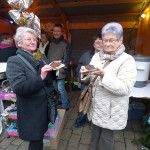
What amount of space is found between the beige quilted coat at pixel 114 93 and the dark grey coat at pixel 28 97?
660mm

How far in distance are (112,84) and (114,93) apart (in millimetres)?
130

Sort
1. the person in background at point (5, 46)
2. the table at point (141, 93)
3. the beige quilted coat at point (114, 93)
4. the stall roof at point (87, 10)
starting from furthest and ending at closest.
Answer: the stall roof at point (87, 10)
the person in background at point (5, 46)
the table at point (141, 93)
the beige quilted coat at point (114, 93)

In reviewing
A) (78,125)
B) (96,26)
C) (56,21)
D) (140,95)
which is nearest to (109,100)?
(140,95)

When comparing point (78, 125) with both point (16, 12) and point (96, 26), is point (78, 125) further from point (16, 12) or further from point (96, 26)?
point (96, 26)

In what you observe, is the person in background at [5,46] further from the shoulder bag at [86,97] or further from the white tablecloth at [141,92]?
the white tablecloth at [141,92]

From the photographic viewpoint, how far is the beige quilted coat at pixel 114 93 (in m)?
1.13

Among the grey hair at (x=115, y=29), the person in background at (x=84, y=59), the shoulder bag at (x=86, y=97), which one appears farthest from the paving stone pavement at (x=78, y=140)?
the grey hair at (x=115, y=29)

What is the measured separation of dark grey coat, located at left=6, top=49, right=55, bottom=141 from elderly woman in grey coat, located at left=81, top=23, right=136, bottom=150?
0.58 metres

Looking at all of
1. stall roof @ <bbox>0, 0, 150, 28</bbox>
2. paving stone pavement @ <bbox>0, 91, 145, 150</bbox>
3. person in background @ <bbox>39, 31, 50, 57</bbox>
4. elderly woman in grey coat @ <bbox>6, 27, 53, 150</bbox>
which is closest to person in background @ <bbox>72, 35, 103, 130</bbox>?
paving stone pavement @ <bbox>0, 91, 145, 150</bbox>

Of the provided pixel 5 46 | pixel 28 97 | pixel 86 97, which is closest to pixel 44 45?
pixel 5 46

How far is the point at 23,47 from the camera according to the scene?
135 centimetres

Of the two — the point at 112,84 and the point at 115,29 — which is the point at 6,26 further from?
the point at 112,84

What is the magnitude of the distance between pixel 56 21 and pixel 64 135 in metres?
4.81

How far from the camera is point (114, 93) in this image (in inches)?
46.3
